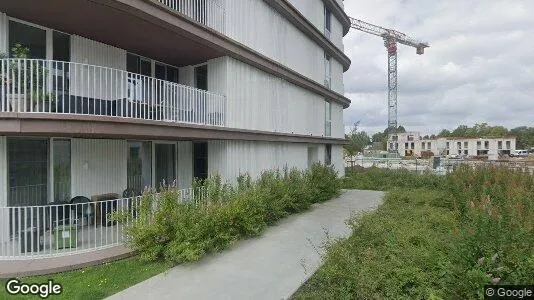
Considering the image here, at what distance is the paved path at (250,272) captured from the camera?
552cm

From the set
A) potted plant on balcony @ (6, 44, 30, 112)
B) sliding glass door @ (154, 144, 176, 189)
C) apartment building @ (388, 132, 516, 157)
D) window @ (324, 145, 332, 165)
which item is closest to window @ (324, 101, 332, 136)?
window @ (324, 145, 332, 165)

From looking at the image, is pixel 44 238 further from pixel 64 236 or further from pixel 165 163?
pixel 165 163

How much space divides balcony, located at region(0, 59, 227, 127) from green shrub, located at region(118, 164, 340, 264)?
2.39 meters

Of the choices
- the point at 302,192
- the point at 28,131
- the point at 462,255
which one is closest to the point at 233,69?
the point at 302,192

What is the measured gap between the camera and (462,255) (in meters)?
4.67

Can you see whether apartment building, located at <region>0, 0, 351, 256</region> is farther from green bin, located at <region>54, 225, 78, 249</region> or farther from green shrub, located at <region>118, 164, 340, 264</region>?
green shrub, located at <region>118, 164, 340, 264</region>

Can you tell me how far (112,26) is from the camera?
8.58m

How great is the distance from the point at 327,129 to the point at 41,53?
16.3m

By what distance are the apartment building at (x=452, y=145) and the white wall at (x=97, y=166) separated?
285 feet

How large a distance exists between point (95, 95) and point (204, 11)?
14.9 feet

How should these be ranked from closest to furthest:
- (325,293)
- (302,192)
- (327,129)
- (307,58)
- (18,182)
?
1. (325,293)
2. (18,182)
3. (302,192)
4. (307,58)
5. (327,129)

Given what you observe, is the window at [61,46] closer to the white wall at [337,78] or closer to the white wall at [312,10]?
the white wall at [312,10]

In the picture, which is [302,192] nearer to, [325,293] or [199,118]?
[199,118]

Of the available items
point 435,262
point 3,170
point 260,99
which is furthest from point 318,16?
point 3,170
